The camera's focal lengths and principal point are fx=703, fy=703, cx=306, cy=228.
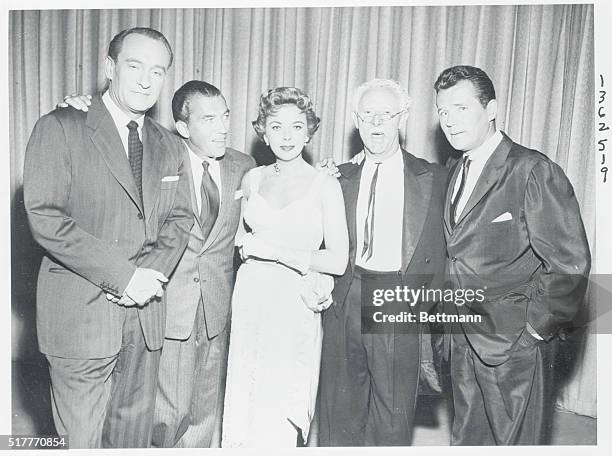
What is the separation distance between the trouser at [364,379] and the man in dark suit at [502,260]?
195mm

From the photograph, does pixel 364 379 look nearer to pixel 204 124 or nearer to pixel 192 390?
pixel 192 390

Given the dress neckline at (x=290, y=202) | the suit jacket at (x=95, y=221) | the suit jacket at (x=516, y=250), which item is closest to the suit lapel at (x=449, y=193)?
the suit jacket at (x=516, y=250)

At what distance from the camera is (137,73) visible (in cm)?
261

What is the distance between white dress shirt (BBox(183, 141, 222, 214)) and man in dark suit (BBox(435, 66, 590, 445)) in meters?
0.87

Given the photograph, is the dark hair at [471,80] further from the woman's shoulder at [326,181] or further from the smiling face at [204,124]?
the smiling face at [204,124]

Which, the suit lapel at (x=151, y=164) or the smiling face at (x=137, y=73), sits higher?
the smiling face at (x=137, y=73)

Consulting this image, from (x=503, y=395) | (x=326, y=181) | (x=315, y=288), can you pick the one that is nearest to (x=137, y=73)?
(x=326, y=181)

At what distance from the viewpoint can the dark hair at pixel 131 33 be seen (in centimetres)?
265

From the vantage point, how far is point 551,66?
2727 mm

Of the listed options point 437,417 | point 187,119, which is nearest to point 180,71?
point 187,119

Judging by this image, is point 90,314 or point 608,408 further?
point 608,408

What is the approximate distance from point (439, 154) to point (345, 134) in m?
0.37

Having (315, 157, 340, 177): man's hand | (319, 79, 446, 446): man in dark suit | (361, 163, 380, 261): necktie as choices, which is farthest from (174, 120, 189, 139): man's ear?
(361, 163, 380, 261): necktie

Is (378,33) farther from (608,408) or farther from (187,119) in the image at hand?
(608,408)
